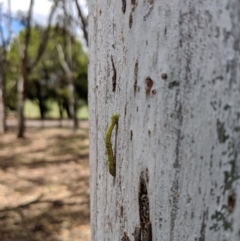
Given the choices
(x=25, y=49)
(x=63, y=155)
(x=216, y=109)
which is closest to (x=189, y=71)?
(x=216, y=109)

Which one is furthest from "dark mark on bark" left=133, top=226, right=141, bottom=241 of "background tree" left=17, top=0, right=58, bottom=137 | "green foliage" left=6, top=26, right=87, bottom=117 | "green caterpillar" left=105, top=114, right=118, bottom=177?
"green foliage" left=6, top=26, right=87, bottom=117

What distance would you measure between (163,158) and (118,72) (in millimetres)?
204

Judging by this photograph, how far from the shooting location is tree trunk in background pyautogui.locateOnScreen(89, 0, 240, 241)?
1.81ft

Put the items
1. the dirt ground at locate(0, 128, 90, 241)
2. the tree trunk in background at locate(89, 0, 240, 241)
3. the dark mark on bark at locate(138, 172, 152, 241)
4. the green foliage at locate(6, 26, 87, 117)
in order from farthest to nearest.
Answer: the green foliage at locate(6, 26, 87, 117), the dirt ground at locate(0, 128, 90, 241), the dark mark on bark at locate(138, 172, 152, 241), the tree trunk in background at locate(89, 0, 240, 241)

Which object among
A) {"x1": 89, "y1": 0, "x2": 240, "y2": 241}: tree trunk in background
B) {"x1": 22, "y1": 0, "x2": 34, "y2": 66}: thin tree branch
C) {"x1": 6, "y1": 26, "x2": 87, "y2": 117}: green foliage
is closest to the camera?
{"x1": 89, "y1": 0, "x2": 240, "y2": 241}: tree trunk in background

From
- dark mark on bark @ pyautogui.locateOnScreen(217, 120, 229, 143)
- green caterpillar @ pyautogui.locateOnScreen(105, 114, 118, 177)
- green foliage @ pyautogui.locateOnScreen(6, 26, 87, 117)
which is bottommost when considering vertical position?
green caterpillar @ pyautogui.locateOnScreen(105, 114, 118, 177)

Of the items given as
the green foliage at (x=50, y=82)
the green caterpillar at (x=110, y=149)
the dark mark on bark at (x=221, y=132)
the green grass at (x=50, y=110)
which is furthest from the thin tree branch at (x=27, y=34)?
the green grass at (x=50, y=110)

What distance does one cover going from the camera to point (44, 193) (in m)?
4.33

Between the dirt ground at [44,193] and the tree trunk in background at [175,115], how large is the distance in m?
2.75

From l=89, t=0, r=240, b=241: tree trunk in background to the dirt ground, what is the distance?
2746mm

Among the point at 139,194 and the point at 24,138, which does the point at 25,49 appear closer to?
the point at 24,138

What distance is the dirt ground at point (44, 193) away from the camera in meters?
3.33

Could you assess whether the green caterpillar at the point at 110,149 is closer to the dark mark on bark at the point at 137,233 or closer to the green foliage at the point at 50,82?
the dark mark on bark at the point at 137,233

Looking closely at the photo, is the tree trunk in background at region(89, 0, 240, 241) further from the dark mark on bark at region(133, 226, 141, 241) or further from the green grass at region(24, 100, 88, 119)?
the green grass at region(24, 100, 88, 119)
